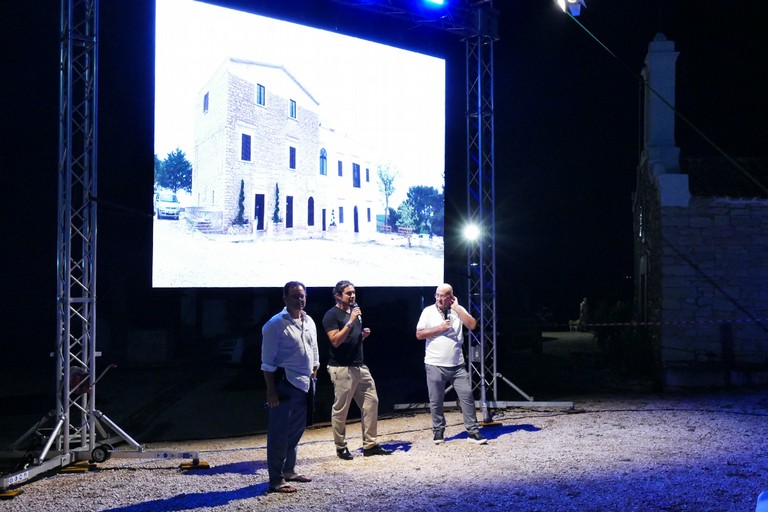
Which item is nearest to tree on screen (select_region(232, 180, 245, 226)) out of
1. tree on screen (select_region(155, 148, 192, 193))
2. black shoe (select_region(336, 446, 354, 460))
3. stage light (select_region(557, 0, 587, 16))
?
tree on screen (select_region(155, 148, 192, 193))

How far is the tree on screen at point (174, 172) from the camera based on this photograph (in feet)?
28.5

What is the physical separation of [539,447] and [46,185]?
30.0 ft

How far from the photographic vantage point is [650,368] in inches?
496

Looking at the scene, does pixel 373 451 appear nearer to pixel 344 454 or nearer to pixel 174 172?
pixel 344 454

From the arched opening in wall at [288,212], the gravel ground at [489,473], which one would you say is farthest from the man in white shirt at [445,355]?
the arched opening in wall at [288,212]

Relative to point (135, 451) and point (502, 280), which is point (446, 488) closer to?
point (135, 451)

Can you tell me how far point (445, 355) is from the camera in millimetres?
7297

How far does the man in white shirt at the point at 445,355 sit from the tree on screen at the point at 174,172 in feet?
11.9

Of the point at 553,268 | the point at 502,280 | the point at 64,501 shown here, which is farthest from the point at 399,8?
the point at 553,268

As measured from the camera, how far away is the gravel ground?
5.14 m

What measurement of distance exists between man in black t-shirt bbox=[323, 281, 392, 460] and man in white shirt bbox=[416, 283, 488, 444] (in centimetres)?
84

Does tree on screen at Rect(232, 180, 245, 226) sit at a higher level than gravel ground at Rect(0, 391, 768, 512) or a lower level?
higher

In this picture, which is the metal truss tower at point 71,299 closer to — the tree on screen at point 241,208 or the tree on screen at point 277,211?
the tree on screen at point 241,208

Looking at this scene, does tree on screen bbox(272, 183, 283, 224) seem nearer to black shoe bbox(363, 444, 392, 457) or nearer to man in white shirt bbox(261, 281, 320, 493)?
black shoe bbox(363, 444, 392, 457)
